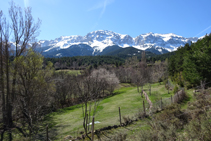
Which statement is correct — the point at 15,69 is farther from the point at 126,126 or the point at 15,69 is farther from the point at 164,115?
the point at 164,115

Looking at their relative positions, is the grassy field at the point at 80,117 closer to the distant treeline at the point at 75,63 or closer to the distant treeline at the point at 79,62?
the distant treeline at the point at 79,62

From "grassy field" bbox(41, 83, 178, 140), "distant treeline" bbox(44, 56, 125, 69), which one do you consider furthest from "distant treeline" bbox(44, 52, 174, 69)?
"grassy field" bbox(41, 83, 178, 140)

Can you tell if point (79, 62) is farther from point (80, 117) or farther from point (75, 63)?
point (80, 117)

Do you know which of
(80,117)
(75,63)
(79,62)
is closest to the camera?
(80,117)

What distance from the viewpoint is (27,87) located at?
14.5 meters

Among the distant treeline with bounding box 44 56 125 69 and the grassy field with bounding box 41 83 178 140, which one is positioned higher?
the distant treeline with bounding box 44 56 125 69

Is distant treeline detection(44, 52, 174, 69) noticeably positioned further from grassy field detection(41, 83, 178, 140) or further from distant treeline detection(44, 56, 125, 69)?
grassy field detection(41, 83, 178, 140)

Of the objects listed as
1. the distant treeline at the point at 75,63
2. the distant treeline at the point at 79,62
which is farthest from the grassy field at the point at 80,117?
the distant treeline at the point at 75,63

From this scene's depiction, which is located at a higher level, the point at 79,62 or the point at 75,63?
the point at 79,62

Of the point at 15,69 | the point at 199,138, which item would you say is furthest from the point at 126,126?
the point at 15,69

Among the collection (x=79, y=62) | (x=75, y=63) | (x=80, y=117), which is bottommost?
(x=80, y=117)

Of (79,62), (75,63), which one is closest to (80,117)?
(75,63)

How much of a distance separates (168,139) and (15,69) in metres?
15.9

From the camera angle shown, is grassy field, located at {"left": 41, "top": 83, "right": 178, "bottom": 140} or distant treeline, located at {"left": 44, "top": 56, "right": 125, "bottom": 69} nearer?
grassy field, located at {"left": 41, "top": 83, "right": 178, "bottom": 140}
